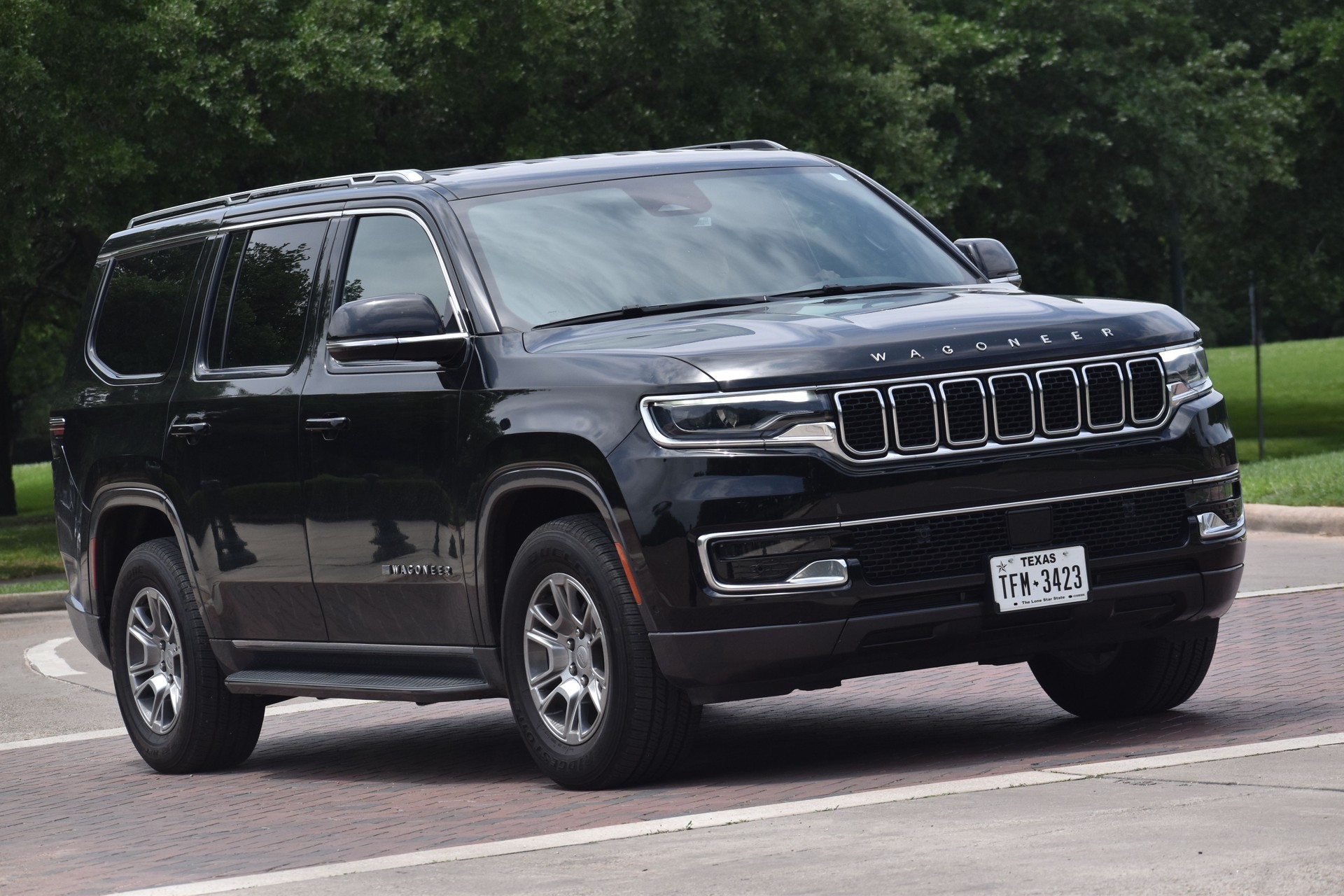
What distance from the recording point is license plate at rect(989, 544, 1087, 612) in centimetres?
668

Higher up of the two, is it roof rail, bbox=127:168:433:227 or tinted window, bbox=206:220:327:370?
roof rail, bbox=127:168:433:227

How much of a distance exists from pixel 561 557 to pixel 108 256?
12.6 feet

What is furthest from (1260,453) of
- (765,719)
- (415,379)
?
(415,379)

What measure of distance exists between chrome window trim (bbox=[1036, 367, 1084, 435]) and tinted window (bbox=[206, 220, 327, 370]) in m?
2.87

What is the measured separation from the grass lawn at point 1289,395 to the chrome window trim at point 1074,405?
12508 millimetres

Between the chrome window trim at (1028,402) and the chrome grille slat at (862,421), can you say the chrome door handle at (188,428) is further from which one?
the chrome window trim at (1028,402)

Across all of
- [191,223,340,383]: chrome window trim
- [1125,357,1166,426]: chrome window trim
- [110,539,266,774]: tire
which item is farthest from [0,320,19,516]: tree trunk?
[1125,357,1166,426]: chrome window trim

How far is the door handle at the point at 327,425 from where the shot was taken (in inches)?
306

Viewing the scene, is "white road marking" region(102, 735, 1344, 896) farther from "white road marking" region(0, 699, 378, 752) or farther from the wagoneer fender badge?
"white road marking" region(0, 699, 378, 752)

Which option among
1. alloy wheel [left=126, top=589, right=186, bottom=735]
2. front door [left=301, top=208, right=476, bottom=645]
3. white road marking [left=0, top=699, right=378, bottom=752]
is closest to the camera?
front door [left=301, top=208, right=476, bottom=645]

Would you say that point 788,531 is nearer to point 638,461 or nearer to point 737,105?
point 638,461

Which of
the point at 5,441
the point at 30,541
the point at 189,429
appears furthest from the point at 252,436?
the point at 5,441

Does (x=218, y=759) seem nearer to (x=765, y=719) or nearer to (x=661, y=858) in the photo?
(x=765, y=719)

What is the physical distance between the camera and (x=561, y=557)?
6863mm
